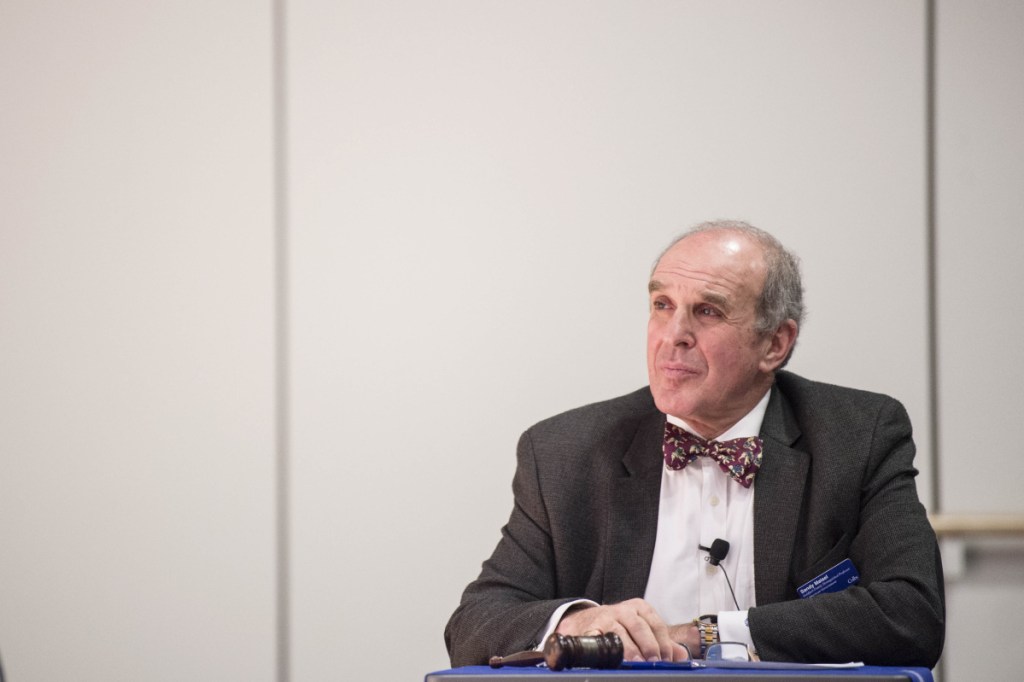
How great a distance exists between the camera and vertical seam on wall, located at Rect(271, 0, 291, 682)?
3359mm

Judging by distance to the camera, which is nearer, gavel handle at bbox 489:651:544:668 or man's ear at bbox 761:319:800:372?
gavel handle at bbox 489:651:544:668

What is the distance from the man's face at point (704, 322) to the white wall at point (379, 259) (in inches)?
28.7

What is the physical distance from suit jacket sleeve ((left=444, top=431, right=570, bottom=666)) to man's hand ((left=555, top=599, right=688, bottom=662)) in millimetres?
117

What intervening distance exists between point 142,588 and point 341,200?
4.30ft

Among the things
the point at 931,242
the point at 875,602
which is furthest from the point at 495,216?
the point at 875,602

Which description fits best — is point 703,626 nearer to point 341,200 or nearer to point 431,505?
point 431,505

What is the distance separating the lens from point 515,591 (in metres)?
2.46

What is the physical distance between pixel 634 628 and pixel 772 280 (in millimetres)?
922

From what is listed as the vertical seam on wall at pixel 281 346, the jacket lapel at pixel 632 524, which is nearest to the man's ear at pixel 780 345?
the jacket lapel at pixel 632 524

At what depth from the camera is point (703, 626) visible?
2244mm

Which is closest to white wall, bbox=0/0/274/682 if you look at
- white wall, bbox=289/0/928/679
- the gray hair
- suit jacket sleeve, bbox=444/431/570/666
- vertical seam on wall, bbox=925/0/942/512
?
white wall, bbox=289/0/928/679

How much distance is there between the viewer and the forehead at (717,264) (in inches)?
98.6

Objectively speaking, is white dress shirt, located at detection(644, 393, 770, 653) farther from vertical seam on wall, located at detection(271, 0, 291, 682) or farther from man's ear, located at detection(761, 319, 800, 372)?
vertical seam on wall, located at detection(271, 0, 291, 682)

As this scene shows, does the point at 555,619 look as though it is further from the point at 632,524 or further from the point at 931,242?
the point at 931,242
